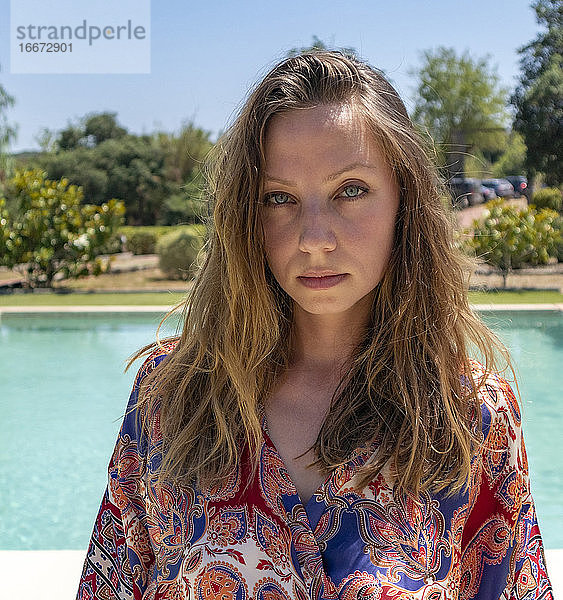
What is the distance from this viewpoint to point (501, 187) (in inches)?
834

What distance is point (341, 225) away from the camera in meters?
0.92

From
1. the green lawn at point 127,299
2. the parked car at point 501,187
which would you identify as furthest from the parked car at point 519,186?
the green lawn at point 127,299

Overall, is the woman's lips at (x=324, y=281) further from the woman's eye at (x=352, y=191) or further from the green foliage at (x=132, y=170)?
the green foliage at (x=132, y=170)

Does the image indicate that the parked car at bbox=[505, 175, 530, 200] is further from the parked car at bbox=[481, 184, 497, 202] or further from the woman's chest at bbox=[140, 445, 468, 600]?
the woman's chest at bbox=[140, 445, 468, 600]

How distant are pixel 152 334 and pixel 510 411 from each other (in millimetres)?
7827

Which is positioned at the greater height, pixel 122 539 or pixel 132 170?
pixel 132 170

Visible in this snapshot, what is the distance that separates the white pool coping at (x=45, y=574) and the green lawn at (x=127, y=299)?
24.2 ft

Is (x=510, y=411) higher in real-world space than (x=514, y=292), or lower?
higher

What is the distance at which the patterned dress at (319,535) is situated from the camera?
898 mm

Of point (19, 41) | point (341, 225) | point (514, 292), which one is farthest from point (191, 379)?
point (19, 41)

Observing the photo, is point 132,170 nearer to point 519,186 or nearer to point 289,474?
point 519,186

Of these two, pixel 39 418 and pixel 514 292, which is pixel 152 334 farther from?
pixel 514 292

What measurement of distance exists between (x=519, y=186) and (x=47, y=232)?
38.4 feet

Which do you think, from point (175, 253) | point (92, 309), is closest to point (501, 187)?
point (175, 253)
